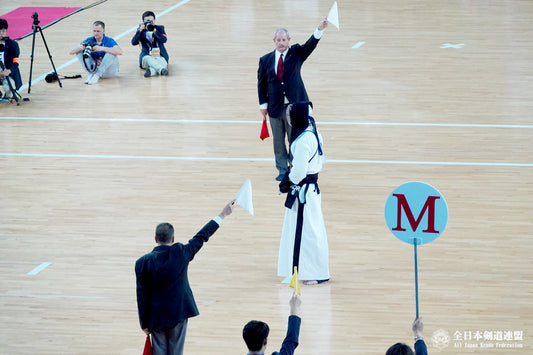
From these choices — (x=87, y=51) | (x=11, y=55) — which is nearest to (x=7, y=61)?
(x=11, y=55)

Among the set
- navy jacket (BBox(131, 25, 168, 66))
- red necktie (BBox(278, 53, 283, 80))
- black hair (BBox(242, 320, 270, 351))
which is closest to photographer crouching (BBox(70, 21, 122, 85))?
navy jacket (BBox(131, 25, 168, 66))

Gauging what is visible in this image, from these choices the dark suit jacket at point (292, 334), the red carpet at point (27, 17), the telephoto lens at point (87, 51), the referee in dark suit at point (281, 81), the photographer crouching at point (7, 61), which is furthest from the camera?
the red carpet at point (27, 17)

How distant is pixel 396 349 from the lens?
189 inches

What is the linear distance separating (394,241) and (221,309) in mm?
2635

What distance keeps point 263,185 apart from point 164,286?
5436mm

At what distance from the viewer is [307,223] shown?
872 centimetres

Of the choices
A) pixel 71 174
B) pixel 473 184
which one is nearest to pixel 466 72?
pixel 473 184

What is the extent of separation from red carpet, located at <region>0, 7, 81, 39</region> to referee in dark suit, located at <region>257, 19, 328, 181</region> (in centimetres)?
1187

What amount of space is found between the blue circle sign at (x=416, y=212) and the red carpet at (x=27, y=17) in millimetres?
17110

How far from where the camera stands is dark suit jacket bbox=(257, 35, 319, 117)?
11.6m

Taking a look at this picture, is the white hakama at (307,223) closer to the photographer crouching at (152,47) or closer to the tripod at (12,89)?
the tripod at (12,89)

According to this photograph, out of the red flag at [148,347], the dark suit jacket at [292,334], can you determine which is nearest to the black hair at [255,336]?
the dark suit jacket at [292,334]

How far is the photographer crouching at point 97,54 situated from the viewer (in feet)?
56.5

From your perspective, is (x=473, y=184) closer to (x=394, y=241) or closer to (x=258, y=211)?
(x=394, y=241)
